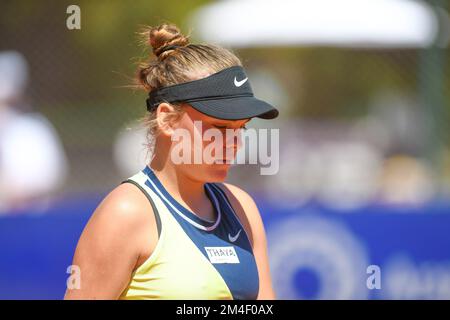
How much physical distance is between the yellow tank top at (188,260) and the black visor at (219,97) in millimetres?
271

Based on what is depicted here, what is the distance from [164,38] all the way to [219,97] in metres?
0.32

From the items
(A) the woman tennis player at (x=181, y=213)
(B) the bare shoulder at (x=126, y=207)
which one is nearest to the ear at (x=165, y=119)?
(A) the woman tennis player at (x=181, y=213)

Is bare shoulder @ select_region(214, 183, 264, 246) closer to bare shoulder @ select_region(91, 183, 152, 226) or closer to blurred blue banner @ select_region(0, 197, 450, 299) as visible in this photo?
bare shoulder @ select_region(91, 183, 152, 226)

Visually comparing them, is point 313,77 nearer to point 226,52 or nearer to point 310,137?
point 310,137

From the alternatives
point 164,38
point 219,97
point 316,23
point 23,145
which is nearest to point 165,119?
point 219,97

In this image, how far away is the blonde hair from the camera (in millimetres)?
2811

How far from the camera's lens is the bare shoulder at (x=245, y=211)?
2961 mm

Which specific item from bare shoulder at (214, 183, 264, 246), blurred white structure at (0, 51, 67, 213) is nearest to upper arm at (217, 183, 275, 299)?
bare shoulder at (214, 183, 264, 246)

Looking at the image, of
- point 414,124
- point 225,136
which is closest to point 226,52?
point 225,136

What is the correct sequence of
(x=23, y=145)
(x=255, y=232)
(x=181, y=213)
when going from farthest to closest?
(x=23, y=145) < (x=255, y=232) < (x=181, y=213)

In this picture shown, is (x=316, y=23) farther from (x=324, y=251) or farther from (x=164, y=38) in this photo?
(x=164, y=38)

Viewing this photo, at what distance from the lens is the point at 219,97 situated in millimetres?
2783

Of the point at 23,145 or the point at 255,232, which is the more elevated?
→ the point at 23,145

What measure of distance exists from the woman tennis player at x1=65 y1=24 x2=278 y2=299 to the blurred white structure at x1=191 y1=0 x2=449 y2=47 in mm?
4696
